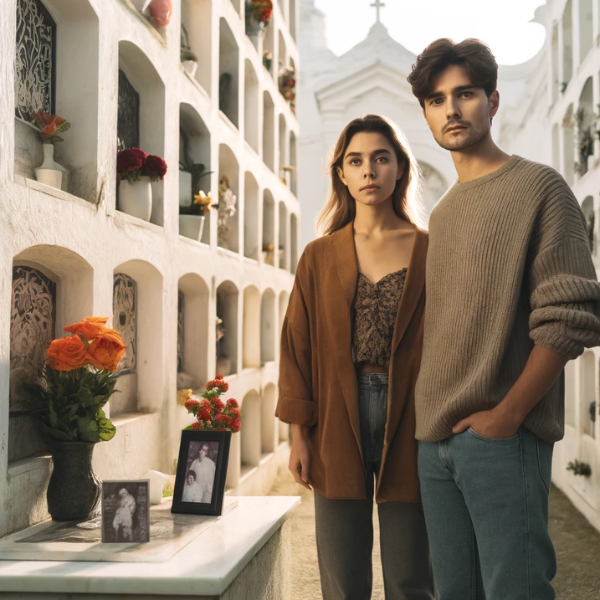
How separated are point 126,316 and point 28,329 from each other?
0.90 m

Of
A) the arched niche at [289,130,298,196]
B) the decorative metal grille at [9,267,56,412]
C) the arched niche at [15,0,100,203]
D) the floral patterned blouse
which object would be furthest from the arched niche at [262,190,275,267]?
the floral patterned blouse

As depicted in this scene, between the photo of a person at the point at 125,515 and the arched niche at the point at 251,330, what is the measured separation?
381 centimetres

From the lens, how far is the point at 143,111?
10.9 ft

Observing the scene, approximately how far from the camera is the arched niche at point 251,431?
5.25 m

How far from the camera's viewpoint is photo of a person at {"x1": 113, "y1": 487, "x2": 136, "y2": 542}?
5.94 ft

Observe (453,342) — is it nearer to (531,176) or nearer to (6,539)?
(531,176)

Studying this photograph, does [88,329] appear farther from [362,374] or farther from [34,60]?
[34,60]

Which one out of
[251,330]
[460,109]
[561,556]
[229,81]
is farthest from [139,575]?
[251,330]

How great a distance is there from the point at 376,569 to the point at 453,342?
2587 mm

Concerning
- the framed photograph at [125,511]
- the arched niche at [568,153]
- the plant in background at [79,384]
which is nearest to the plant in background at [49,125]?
the plant in background at [79,384]

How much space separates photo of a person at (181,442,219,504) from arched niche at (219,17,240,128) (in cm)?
319

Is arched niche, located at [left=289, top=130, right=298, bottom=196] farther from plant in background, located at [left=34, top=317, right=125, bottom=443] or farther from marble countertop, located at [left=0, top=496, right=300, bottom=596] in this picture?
marble countertop, located at [left=0, top=496, right=300, bottom=596]

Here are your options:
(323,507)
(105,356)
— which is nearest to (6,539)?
(105,356)

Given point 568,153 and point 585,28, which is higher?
point 585,28
